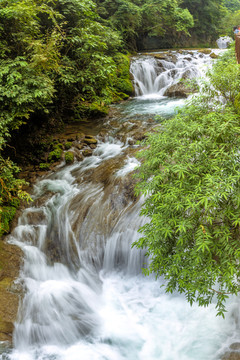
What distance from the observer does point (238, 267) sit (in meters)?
2.72

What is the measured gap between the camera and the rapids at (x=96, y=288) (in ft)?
12.9

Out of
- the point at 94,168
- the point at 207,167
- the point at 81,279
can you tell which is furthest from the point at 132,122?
the point at 207,167

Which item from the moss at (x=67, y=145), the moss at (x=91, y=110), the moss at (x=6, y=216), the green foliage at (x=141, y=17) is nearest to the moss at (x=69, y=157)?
the moss at (x=67, y=145)

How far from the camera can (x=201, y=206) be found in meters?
2.80

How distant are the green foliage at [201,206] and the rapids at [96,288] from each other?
5.11 feet

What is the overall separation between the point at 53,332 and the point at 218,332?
265 centimetres

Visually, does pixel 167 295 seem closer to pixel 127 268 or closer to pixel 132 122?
pixel 127 268

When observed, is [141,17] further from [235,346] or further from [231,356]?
[231,356]

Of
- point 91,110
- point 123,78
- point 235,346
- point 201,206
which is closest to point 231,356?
point 235,346

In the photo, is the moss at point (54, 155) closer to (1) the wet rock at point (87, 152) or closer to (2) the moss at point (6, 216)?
(1) the wet rock at point (87, 152)

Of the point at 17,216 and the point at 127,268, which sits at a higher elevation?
the point at 17,216

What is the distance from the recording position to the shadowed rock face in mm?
3898

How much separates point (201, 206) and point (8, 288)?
367cm

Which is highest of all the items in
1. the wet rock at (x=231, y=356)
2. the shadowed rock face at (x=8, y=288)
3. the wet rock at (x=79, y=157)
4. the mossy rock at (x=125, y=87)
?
the mossy rock at (x=125, y=87)
